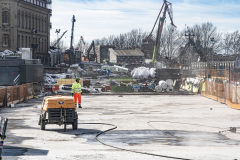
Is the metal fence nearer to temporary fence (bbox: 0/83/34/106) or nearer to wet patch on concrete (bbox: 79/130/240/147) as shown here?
temporary fence (bbox: 0/83/34/106)

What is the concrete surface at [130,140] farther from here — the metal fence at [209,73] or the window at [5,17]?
the window at [5,17]

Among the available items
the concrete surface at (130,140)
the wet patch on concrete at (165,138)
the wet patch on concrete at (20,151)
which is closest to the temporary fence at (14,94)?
the concrete surface at (130,140)

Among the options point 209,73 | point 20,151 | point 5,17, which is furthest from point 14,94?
point 5,17

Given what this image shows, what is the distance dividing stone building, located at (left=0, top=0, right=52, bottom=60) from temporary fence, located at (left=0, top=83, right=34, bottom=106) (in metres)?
35.0

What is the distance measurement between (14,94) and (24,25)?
150ft

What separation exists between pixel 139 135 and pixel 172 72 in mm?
40757

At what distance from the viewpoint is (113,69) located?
93.6 metres

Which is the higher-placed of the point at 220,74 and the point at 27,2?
the point at 27,2

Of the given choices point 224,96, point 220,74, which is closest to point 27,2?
point 220,74

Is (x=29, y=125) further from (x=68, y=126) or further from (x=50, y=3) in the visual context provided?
(x=50, y=3)

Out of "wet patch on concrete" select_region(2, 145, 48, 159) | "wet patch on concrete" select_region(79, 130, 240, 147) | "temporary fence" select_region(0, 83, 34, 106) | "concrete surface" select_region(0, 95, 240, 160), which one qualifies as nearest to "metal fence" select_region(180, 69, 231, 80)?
"temporary fence" select_region(0, 83, 34, 106)

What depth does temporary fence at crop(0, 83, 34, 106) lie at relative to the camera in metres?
26.4

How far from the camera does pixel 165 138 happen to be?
13.0 metres

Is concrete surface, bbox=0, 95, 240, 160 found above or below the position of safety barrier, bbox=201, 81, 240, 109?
below
